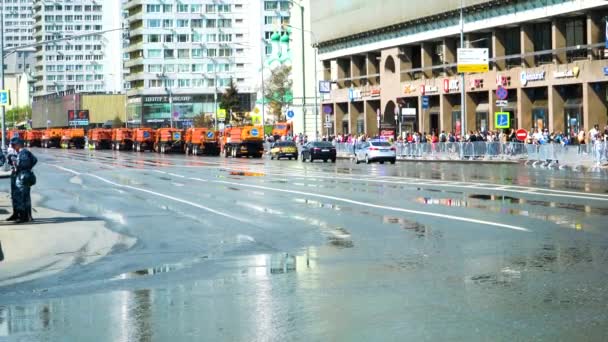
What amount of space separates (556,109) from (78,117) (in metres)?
130

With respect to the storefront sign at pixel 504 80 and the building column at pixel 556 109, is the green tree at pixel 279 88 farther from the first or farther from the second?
the building column at pixel 556 109

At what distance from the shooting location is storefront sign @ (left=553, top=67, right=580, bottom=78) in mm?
62031

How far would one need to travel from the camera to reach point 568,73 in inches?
2478

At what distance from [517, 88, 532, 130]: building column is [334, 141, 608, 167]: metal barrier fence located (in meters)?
8.35

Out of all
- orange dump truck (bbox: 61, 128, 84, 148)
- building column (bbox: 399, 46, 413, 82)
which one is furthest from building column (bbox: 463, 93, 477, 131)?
orange dump truck (bbox: 61, 128, 84, 148)

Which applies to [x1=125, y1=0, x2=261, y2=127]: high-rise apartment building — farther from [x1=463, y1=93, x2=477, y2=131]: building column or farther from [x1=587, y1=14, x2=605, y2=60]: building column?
[x1=587, y1=14, x2=605, y2=60]: building column

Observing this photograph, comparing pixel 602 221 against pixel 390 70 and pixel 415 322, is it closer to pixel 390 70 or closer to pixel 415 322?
pixel 415 322

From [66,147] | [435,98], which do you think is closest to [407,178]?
[435,98]

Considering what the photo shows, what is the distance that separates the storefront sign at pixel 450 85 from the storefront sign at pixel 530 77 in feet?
27.4

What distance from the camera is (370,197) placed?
27.3 metres

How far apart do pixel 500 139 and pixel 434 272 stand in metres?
45.2

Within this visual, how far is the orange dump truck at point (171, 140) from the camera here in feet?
310

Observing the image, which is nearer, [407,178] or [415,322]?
[415,322]

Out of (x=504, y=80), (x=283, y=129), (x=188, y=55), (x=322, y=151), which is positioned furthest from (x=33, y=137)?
(x=504, y=80)
